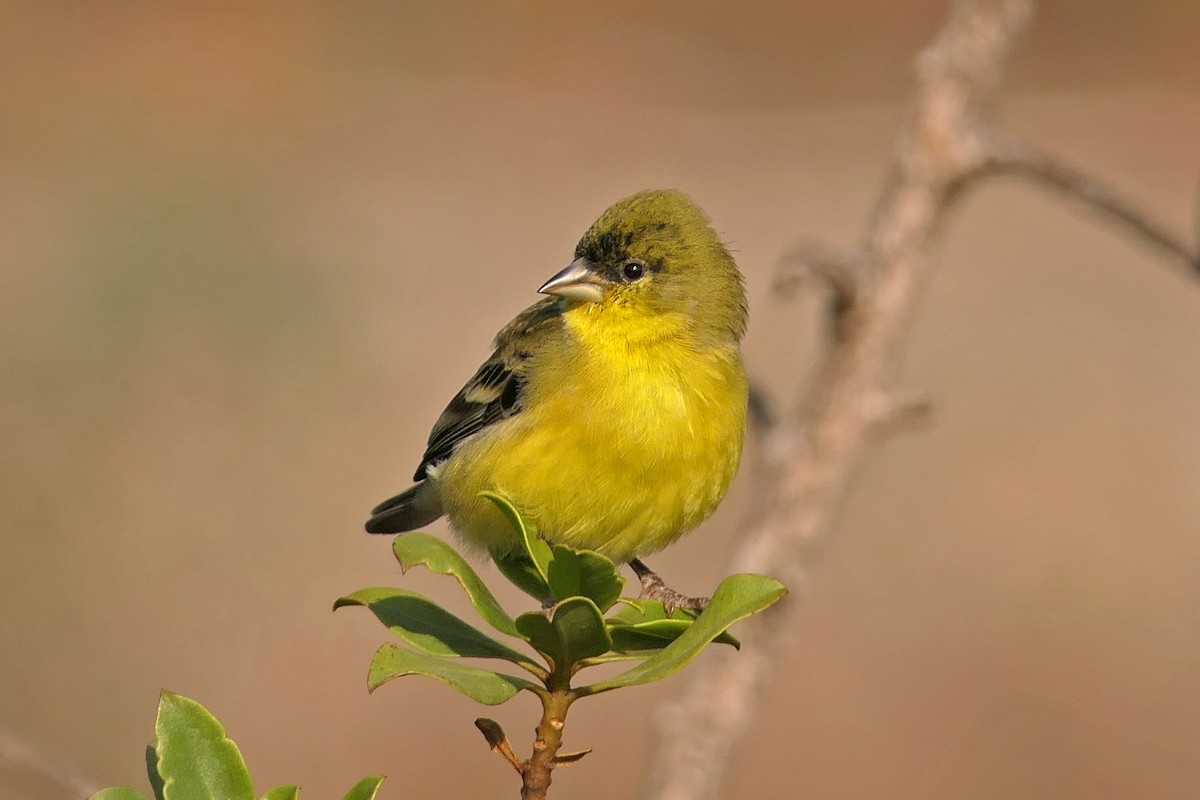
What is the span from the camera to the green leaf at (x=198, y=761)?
5.55 feet

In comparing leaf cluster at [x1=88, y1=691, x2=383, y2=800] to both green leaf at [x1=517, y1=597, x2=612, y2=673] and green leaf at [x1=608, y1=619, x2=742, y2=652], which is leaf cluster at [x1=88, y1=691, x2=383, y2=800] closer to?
green leaf at [x1=517, y1=597, x2=612, y2=673]

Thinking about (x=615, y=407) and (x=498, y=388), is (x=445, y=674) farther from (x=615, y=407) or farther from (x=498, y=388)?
(x=498, y=388)

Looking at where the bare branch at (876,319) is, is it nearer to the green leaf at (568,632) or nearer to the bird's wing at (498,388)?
the bird's wing at (498,388)

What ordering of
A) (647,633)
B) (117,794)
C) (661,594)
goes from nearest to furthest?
(117,794) < (647,633) < (661,594)

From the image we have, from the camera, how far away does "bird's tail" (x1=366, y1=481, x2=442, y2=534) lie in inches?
159

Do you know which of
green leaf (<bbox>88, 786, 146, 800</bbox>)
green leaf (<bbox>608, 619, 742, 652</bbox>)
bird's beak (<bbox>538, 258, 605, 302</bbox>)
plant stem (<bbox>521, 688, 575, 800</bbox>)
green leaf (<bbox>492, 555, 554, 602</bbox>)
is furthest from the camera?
bird's beak (<bbox>538, 258, 605, 302</bbox>)

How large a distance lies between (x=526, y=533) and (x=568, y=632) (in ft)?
0.60

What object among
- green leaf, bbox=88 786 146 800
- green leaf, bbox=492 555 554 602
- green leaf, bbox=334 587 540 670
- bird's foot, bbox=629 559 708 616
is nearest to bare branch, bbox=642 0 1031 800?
bird's foot, bbox=629 559 708 616

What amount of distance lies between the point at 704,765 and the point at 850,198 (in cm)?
1049

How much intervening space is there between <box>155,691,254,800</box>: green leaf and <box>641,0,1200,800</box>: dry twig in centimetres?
244

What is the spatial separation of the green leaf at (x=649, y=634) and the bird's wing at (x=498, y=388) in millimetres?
1760

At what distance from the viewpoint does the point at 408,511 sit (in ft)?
13.6

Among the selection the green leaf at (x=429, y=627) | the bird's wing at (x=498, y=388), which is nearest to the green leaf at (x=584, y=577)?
the green leaf at (x=429, y=627)

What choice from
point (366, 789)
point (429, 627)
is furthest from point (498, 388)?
point (366, 789)
